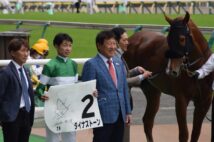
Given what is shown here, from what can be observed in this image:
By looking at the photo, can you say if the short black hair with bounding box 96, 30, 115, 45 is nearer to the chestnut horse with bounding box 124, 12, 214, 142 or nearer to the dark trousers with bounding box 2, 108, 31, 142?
the dark trousers with bounding box 2, 108, 31, 142

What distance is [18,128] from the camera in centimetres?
734

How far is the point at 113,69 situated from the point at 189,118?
17.3ft

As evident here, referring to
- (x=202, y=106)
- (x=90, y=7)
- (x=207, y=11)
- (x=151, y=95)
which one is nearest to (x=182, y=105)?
(x=202, y=106)

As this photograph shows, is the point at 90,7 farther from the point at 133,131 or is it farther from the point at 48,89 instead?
the point at 48,89

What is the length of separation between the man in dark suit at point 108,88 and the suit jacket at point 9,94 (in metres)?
0.74

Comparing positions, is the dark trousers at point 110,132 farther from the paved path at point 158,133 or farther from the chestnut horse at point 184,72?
the paved path at point 158,133

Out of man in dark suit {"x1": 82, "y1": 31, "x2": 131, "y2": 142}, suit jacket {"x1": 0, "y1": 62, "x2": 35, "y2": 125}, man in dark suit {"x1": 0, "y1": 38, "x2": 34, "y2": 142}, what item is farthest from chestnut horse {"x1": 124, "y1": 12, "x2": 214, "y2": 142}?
suit jacket {"x1": 0, "y1": 62, "x2": 35, "y2": 125}

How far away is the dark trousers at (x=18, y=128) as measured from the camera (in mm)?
7305

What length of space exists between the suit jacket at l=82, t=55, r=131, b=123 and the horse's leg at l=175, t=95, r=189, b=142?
196cm

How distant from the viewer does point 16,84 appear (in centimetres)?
730

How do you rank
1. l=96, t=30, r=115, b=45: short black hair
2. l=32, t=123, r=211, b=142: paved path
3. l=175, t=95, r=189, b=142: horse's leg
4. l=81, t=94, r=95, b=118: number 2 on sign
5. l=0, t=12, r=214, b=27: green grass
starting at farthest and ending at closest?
l=0, t=12, r=214, b=27: green grass < l=32, t=123, r=211, b=142: paved path < l=175, t=95, r=189, b=142: horse's leg < l=81, t=94, r=95, b=118: number 2 on sign < l=96, t=30, r=115, b=45: short black hair

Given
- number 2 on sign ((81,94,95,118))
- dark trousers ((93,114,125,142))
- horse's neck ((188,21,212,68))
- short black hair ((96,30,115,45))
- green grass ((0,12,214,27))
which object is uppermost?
short black hair ((96,30,115,45))

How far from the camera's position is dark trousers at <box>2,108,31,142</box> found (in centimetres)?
730

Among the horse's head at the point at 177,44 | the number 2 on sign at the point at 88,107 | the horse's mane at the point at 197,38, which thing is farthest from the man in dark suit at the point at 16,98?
the horse's mane at the point at 197,38
